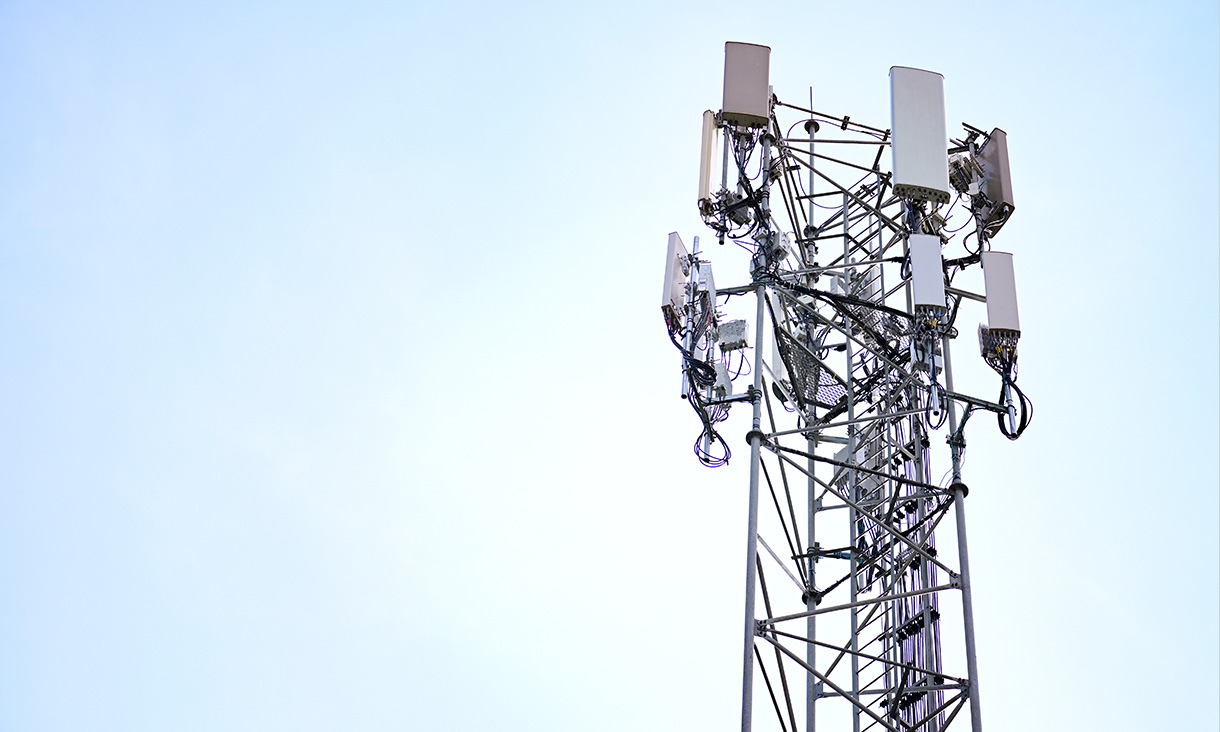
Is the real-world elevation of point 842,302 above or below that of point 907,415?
above

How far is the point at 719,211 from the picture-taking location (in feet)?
59.9

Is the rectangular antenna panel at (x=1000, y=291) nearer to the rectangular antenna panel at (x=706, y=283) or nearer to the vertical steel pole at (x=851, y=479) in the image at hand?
the vertical steel pole at (x=851, y=479)

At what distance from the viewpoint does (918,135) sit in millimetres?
18031

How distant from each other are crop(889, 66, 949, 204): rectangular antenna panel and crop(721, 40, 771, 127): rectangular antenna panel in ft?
5.92

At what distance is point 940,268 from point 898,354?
2601 millimetres

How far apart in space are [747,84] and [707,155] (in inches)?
47.5

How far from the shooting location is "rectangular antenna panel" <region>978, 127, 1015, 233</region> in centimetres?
1917

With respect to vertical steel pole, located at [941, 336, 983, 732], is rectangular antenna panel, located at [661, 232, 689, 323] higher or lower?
higher

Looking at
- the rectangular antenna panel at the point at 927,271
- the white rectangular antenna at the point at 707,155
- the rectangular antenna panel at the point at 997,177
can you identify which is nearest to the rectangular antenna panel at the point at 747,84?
the white rectangular antenna at the point at 707,155

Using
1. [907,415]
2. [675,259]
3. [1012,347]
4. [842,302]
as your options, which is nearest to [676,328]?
[675,259]

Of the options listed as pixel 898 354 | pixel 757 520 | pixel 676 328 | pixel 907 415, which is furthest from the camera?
pixel 898 354

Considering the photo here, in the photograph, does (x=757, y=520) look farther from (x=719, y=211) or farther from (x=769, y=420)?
(x=719, y=211)

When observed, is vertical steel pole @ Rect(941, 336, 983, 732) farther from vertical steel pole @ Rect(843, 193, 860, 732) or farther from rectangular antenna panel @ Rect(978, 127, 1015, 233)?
rectangular antenna panel @ Rect(978, 127, 1015, 233)

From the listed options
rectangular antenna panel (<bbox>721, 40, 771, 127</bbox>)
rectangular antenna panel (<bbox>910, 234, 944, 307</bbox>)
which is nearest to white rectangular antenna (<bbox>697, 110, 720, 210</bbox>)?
rectangular antenna panel (<bbox>721, 40, 771, 127</bbox>)
